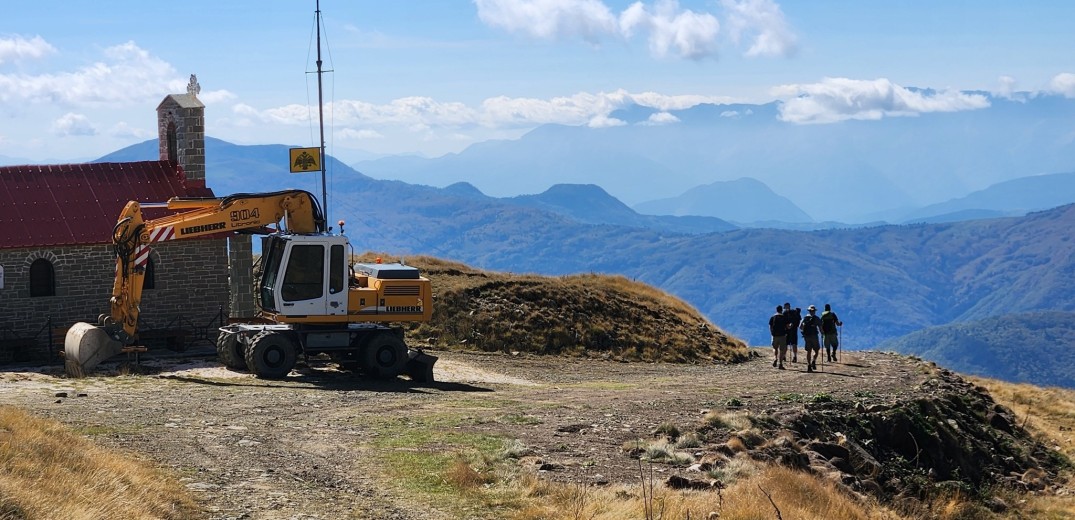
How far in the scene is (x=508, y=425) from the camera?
17.1m

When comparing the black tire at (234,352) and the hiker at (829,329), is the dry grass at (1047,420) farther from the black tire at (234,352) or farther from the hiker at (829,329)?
the black tire at (234,352)

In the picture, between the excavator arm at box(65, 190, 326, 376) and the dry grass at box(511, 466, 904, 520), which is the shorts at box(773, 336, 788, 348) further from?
the dry grass at box(511, 466, 904, 520)

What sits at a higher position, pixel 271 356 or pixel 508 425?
pixel 271 356

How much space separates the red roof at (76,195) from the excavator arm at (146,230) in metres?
4.99

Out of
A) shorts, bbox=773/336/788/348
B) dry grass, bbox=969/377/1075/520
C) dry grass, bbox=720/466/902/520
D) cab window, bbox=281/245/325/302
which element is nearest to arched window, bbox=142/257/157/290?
cab window, bbox=281/245/325/302

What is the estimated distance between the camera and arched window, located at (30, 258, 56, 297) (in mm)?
28062

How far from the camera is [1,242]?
90.7ft

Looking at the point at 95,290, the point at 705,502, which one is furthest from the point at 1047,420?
the point at 95,290

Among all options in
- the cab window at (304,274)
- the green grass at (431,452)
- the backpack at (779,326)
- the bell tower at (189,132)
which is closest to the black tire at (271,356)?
the cab window at (304,274)

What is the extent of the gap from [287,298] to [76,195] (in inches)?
367

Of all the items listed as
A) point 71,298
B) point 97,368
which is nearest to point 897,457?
point 97,368

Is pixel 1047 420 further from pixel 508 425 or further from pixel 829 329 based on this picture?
pixel 508 425

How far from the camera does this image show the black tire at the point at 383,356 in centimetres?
2419

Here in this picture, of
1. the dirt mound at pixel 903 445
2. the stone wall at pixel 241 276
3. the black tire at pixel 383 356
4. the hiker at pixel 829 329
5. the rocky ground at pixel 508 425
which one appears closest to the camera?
the rocky ground at pixel 508 425
